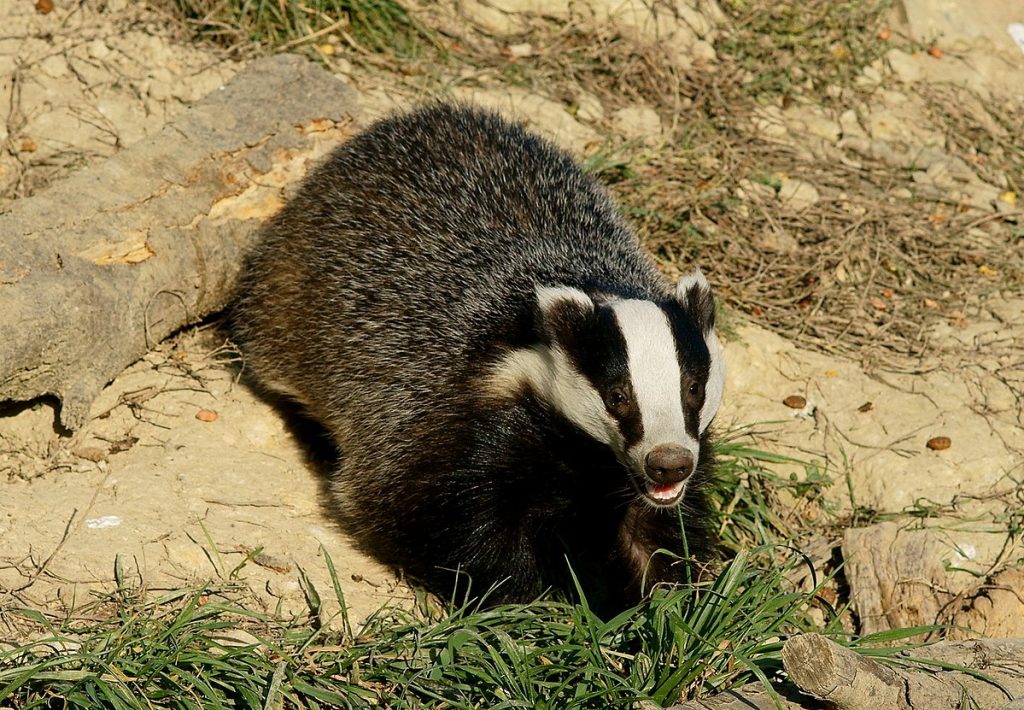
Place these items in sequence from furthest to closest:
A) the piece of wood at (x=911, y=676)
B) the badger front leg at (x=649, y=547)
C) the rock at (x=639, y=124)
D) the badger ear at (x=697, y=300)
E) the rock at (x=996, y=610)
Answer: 1. the rock at (x=639, y=124)
2. the rock at (x=996, y=610)
3. the badger front leg at (x=649, y=547)
4. the badger ear at (x=697, y=300)
5. the piece of wood at (x=911, y=676)

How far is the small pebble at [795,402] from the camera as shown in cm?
679

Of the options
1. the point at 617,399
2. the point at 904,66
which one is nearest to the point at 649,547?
the point at 617,399

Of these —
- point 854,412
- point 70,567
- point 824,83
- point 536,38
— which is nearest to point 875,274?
Answer: point 854,412

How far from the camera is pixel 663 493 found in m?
4.75

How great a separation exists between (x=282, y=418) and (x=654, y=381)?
255 centimetres

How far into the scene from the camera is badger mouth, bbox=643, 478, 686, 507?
471 cm

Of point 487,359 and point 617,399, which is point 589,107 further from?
point 617,399

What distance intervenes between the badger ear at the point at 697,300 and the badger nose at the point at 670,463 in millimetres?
810

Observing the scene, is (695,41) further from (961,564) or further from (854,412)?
(961,564)

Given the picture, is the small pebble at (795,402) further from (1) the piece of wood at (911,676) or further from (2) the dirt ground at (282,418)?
(1) the piece of wood at (911,676)

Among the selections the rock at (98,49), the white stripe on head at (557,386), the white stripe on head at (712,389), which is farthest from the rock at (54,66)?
the white stripe on head at (712,389)

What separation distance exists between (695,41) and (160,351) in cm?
478

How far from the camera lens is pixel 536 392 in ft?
16.7

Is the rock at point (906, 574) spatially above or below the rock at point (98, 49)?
below
